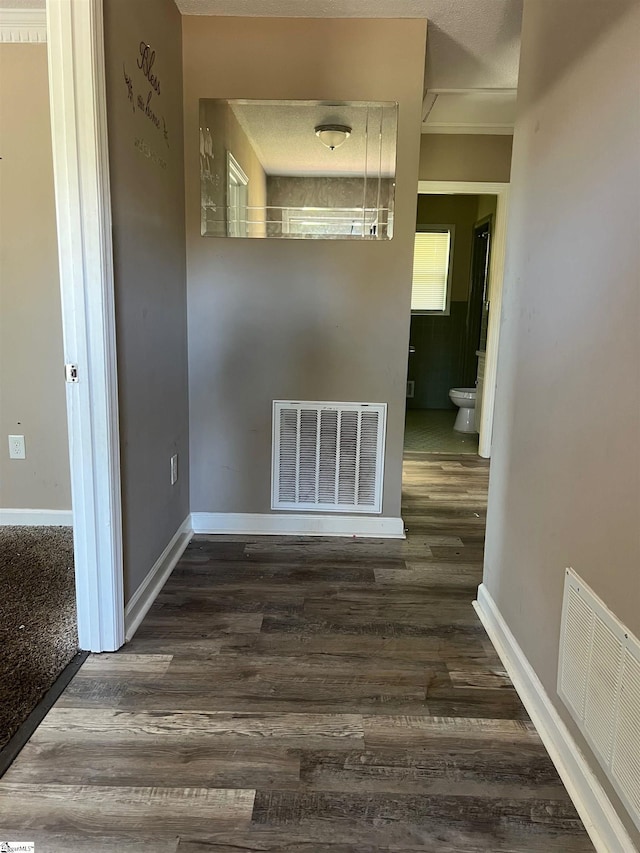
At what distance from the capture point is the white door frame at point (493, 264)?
4.16 meters

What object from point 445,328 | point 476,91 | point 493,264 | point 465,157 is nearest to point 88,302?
point 476,91

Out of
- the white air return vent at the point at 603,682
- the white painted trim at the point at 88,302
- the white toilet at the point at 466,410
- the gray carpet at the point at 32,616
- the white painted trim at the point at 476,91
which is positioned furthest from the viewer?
the white toilet at the point at 466,410

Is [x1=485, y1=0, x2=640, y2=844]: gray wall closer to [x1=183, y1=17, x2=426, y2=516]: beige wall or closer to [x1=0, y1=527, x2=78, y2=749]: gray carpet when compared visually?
[x1=183, y1=17, x2=426, y2=516]: beige wall

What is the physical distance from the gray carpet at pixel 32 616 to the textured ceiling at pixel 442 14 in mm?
2628

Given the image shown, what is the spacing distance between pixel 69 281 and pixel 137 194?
543 mm

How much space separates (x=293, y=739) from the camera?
152cm

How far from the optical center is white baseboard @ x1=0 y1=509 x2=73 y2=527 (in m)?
2.99

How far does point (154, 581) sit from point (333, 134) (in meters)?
2.26

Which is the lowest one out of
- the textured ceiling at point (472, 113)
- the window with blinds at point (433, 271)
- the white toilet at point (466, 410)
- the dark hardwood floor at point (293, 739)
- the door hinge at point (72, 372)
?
the dark hardwood floor at point (293, 739)

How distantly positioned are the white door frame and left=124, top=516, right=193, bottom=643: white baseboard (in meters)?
2.54

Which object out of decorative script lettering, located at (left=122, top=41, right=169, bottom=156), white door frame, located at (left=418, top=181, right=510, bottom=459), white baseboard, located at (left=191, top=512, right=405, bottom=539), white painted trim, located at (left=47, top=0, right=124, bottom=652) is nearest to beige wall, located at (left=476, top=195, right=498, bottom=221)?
white door frame, located at (left=418, top=181, right=510, bottom=459)

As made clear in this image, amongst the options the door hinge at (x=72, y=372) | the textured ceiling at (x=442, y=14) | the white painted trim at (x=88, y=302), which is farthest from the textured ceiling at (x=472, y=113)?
the door hinge at (x=72, y=372)

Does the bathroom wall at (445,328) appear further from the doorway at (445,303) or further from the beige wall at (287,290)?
the beige wall at (287,290)

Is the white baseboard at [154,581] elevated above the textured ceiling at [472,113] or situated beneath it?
situated beneath
